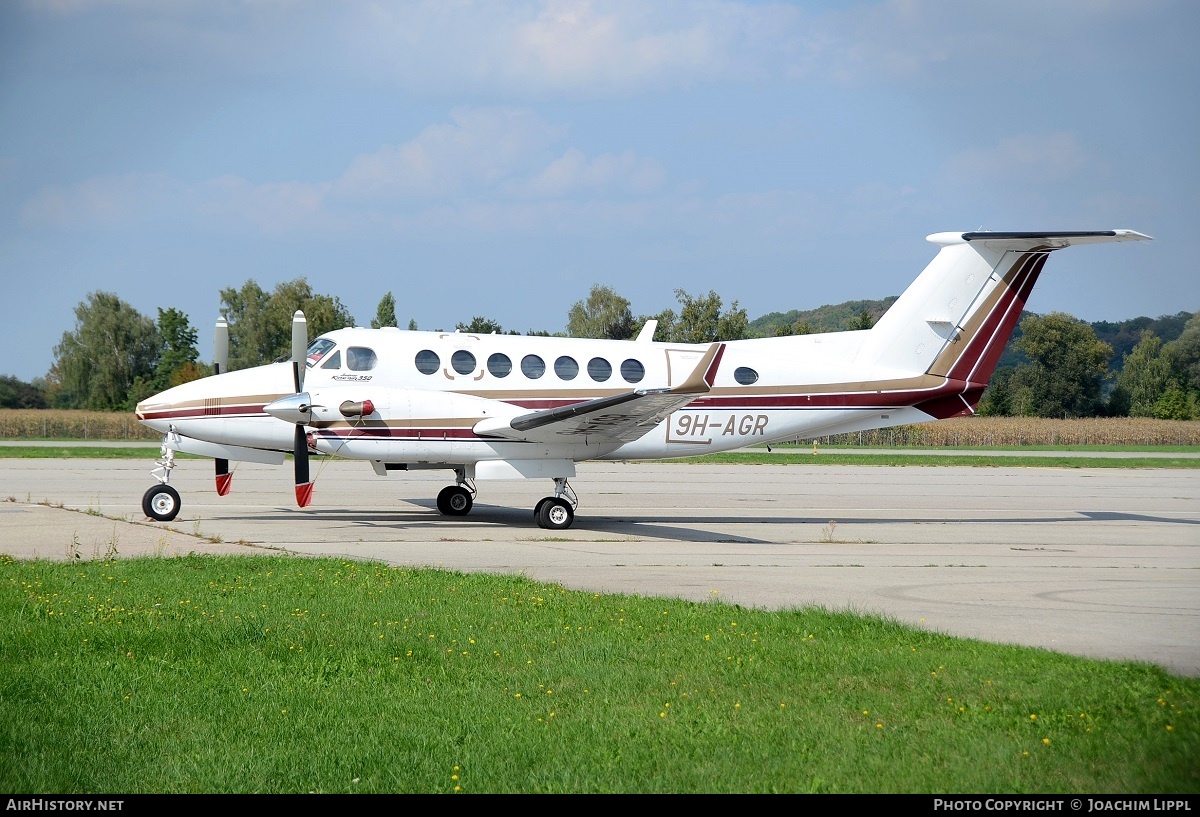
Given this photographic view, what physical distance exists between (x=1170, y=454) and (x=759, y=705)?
5365cm

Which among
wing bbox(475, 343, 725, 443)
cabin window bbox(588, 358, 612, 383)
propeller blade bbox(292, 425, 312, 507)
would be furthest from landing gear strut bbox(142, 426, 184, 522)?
cabin window bbox(588, 358, 612, 383)

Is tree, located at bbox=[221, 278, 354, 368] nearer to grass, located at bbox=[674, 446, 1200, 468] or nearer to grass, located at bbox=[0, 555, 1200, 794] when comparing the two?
grass, located at bbox=[674, 446, 1200, 468]

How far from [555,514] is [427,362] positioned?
3.70 meters

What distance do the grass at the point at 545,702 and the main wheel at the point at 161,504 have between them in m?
7.30

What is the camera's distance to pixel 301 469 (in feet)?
56.1

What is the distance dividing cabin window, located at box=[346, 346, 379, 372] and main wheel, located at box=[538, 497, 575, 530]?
4.08 meters

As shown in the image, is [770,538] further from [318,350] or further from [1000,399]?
[1000,399]

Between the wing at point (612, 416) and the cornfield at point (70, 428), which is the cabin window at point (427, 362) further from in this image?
the cornfield at point (70, 428)

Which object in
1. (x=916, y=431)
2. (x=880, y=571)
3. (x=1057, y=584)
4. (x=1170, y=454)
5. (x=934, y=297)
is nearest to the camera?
(x=1057, y=584)

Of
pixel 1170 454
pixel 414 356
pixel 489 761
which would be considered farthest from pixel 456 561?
pixel 1170 454

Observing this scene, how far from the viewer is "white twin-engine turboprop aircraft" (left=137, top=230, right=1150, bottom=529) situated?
1783 centimetres

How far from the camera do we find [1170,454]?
52281 mm
